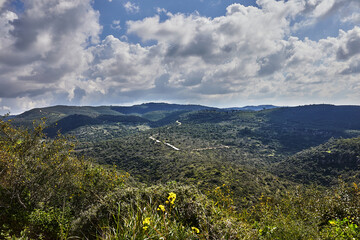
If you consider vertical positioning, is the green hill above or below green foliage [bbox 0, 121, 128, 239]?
below

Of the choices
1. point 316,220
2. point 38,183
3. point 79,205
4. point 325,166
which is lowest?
point 325,166

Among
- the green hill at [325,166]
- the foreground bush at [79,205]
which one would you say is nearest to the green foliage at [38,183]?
the foreground bush at [79,205]

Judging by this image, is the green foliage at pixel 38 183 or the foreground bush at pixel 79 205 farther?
the green foliage at pixel 38 183

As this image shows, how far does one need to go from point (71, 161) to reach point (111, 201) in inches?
330

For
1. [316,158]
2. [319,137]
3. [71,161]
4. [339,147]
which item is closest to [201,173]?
[71,161]

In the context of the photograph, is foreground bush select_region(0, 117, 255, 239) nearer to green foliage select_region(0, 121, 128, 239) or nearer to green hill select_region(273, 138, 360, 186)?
green foliage select_region(0, 121, 128, 239)

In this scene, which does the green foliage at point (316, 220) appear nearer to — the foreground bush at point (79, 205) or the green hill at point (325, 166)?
the foreground bush at point (79, 205)

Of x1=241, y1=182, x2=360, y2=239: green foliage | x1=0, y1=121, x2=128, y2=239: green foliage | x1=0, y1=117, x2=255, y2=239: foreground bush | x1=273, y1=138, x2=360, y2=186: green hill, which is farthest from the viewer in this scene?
x1=273, y1=138, x2=360, y2=186: green hill

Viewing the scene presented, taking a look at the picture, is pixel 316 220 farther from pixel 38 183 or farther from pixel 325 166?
pixel 325 166

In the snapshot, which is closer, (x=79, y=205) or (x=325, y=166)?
(x=79, y=205)

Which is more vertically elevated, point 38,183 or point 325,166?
point 38,183

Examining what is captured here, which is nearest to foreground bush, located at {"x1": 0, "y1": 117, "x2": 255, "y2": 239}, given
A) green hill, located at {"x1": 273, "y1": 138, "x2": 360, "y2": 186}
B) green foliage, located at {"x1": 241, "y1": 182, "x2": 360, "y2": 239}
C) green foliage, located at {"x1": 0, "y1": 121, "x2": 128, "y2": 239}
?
green foliage, located at {"x1": 0, "y1": 121, "x2": 128, "y2": 239}

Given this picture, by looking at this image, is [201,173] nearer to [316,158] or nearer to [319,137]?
[316,158]

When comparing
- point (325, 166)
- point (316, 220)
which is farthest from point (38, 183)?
point (325, 166)
